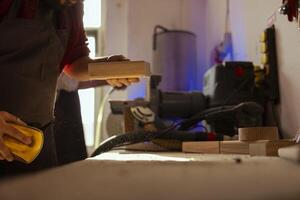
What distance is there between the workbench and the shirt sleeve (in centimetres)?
72

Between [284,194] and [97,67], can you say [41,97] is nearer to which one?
[97,67]

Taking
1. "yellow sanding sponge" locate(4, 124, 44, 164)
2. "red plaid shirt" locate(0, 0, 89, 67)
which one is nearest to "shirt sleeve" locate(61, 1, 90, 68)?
"red plaid shirt" locate(0, 0, 89, 67)

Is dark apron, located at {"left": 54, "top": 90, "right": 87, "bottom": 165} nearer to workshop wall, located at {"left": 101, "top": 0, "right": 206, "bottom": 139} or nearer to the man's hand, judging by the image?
the man's hand

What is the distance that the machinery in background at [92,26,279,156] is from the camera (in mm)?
1099

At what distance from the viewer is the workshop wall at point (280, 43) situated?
1.06 m

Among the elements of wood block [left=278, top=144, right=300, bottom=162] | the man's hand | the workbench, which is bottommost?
the workbench

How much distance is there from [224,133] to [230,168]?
3.03 ft

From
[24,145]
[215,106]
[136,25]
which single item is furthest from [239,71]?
[136,25]

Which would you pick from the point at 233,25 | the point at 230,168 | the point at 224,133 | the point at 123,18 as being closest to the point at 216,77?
the point at 224,133

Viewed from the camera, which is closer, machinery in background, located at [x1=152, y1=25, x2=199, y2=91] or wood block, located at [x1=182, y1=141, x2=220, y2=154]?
wood block, located at [x1=182, y1=141, x2=220, y2=154]

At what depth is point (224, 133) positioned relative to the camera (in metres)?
1.25

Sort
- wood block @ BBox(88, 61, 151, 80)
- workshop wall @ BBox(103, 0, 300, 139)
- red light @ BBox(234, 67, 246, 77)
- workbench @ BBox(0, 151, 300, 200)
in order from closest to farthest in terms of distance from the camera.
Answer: workbench @ BBox(0, 151, 300, 200) → wood block @ BBox(88, 61, 151, 80) → red light @ BBox(234, 67, 246, 77) → workshop wall @ BBox(103, 0, 300, 139)

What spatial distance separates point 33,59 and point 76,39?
0.22 m

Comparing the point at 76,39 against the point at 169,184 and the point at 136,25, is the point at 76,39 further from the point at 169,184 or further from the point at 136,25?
the point at 136,25
